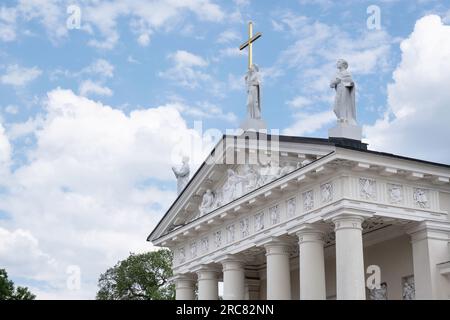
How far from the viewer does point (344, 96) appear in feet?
88.9

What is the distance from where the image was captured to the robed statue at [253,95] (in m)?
31.9

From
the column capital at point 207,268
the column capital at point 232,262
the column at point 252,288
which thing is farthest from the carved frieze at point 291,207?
the column at point 252,288

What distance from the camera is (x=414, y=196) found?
26328mm

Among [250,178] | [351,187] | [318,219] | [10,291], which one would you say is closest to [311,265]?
[318,219]

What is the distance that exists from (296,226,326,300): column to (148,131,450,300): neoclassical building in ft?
0.11

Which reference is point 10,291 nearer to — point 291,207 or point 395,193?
point 291,207

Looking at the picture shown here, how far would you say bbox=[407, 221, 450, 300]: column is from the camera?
25688mm

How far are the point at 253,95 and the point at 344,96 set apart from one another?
5731 mm

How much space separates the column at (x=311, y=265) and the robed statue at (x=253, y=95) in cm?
664

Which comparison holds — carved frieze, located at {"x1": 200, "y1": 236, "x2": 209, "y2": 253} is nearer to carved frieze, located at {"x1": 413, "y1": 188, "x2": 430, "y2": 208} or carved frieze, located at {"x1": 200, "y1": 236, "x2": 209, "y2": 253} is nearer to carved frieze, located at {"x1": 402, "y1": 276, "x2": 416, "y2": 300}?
carved frieze, located at {"x1": 402, "y1": 276, "x2": 416, "y2": 300}

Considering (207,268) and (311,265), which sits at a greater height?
(207,268)
